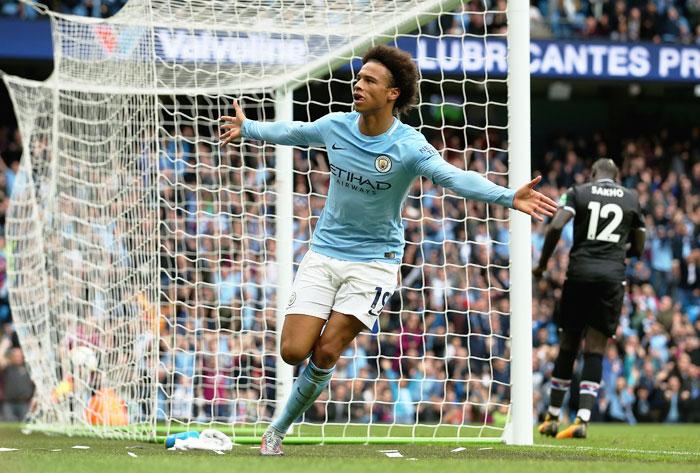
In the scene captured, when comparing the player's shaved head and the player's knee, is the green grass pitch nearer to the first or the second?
the player's knee

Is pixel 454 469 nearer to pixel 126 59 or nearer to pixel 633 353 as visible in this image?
pixel 126 59

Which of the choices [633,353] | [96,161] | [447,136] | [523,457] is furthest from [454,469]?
[447,136]

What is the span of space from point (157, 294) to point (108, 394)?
1.69 m

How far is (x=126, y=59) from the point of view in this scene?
394 inches

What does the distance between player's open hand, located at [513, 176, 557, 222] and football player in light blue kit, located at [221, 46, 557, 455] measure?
32.5 inches

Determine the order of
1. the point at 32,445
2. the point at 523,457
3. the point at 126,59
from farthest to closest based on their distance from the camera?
the point at 126,59
the point at 32,445
the point at 523,457

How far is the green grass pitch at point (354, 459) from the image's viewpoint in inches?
235

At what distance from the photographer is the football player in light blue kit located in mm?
6832

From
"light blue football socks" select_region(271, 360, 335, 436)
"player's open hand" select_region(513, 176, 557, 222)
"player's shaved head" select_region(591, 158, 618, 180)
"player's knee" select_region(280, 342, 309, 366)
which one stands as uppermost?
"player's shaved head" select_region(591, 158, 618, 180)

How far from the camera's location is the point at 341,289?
6.92m

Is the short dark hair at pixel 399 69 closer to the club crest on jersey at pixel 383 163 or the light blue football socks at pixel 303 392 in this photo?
the club crest on jersey at pixel 383 163

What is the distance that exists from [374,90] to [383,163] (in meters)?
0.41

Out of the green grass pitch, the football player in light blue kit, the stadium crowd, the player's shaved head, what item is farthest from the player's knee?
the stadium crowd

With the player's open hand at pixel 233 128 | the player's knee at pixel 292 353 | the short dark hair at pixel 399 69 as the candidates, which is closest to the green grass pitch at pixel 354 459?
the player's knee at pixel 292 353
